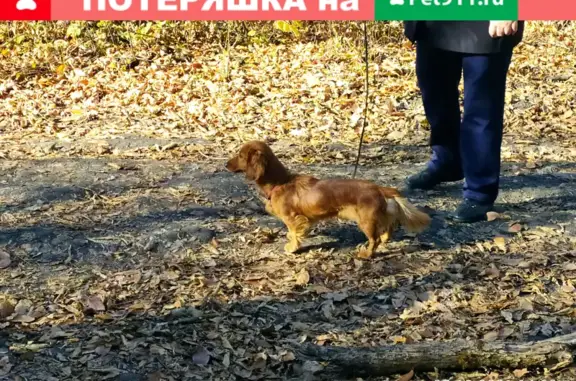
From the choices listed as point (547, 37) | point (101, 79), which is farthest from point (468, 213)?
point (547, 37)

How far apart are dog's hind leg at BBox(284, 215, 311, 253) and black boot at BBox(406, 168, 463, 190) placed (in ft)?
4.73

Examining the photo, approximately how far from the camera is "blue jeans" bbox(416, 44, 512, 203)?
5.02m

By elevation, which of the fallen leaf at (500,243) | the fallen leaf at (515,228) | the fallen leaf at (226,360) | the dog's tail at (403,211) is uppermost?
the dog's tail at (403,211)

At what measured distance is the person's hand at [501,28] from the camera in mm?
4805

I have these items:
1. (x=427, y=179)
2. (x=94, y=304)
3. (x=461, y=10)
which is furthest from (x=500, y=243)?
(x=94, y=304)

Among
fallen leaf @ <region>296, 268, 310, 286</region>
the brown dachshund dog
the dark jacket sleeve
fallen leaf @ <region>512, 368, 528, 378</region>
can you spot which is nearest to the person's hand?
the dark jacket sleeve

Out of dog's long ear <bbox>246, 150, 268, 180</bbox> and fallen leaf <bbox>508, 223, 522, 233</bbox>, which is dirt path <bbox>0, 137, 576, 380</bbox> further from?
dog's long ear <bbox>246, 150, 268, 180</bbox>

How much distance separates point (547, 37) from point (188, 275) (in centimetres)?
899

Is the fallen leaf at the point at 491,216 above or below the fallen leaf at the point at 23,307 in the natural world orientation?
above

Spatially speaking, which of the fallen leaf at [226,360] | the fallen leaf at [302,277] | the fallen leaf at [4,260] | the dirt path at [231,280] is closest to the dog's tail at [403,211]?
the dirt path at [231,280]

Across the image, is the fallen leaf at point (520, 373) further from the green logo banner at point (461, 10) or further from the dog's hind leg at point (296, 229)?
the green logo banner at point (461, 10)

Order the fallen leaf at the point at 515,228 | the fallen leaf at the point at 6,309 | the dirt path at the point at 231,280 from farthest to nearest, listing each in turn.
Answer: the fallen leaf at the point at 515,228 < the fallen leaf at the point at 6,309 < the dirt path at the point at 231,280

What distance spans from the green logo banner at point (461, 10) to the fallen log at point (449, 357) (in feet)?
7.08

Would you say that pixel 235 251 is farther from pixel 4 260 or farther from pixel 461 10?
pixel 461 10
